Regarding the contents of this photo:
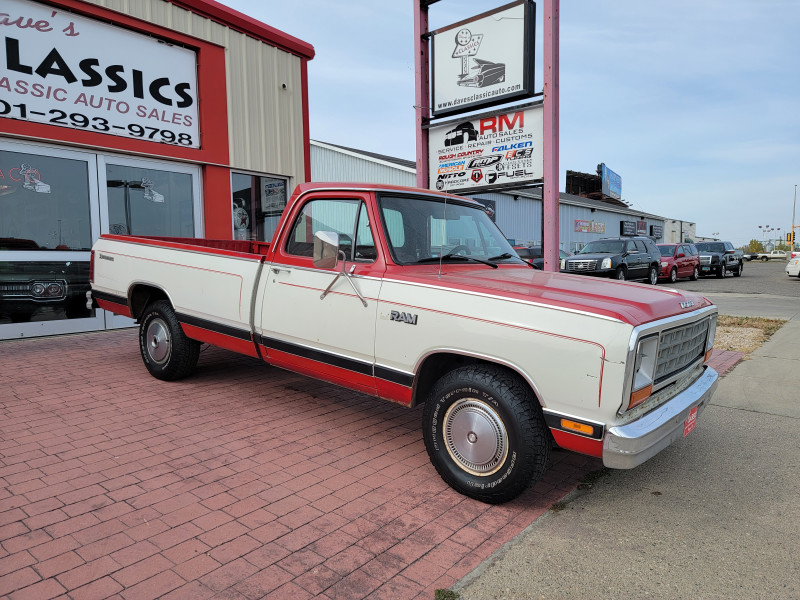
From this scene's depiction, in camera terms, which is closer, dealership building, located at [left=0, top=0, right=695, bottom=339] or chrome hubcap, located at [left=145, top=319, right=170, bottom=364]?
chrome hubcap, located at [left=145, top=319, right=170, bottom=364]

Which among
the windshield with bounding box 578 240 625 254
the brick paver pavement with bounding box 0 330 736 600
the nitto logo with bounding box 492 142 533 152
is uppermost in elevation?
the nitto logo with bounding box 492 142 533 152

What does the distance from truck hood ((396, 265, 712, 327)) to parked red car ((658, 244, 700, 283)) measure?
19908 mm

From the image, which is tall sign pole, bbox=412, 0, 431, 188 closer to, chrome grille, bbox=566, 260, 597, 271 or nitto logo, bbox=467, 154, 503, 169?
nitto logo, bbox=467, 154, 503, 169

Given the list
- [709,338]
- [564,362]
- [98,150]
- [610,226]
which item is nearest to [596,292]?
[564,362]

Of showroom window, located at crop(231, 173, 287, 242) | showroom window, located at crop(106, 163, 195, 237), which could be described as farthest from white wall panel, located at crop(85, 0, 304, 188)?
showroom window, located at crop(106, 163, 195, 237)

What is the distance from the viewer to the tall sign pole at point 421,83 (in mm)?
8359

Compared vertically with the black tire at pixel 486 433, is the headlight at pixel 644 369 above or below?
above

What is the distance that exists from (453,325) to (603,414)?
952 millimetres

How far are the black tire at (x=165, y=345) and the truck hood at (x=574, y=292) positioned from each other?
2.80 meters

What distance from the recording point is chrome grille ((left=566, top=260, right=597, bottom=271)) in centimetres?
1739

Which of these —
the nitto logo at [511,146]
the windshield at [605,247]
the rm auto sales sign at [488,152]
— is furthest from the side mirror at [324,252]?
the windshield at [605,247]

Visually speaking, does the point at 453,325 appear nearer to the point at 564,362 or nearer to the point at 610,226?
the point at 564,362

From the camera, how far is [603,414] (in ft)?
9.01

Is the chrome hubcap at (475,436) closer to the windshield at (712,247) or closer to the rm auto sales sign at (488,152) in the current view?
the rm auto sales sign at (488,152)
